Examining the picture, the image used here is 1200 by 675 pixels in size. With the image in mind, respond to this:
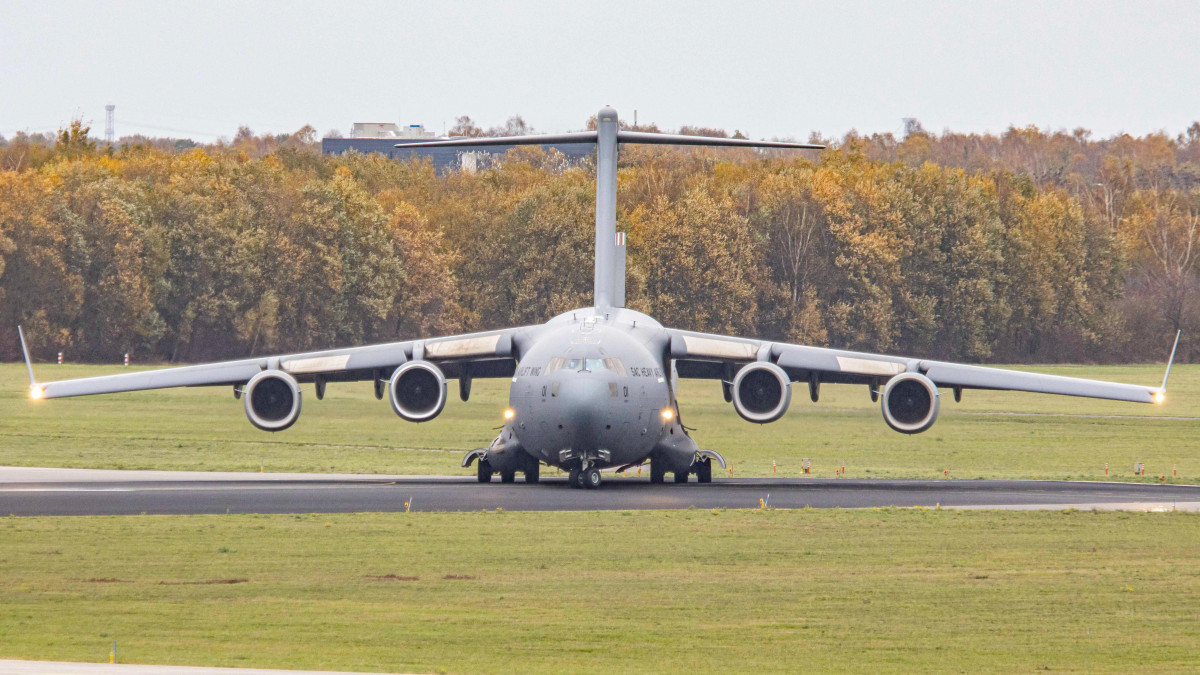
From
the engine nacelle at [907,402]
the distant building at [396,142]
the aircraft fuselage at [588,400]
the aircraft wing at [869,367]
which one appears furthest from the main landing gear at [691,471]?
the distant building at [396,142]

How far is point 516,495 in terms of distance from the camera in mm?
26141

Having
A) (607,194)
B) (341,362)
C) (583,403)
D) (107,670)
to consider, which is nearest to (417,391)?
(341,362)

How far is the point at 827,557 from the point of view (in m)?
18.6

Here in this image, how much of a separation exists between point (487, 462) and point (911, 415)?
7.55m

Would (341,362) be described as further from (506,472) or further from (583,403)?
(583,403)

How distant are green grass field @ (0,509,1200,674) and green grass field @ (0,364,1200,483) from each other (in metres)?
15.2

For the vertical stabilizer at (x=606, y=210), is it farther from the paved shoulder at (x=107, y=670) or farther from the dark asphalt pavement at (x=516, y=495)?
the paved shoulder at (x=107, y=670)

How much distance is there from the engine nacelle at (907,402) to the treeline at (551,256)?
50238 millimetres

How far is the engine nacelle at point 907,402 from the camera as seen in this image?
92.6ft

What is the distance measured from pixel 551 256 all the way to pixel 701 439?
39.2 m

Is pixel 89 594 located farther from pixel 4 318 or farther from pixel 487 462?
pixel 4 318

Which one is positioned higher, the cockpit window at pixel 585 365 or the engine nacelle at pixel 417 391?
the cockpit window at pixel 585 365

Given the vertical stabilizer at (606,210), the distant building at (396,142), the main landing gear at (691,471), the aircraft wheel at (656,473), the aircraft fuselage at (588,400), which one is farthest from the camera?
the distant building at (396,142)

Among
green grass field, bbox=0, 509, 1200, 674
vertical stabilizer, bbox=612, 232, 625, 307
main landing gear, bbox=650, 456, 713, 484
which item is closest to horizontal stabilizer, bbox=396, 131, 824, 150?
vertical stabilizer, bbox=612, 232, 625, 307
